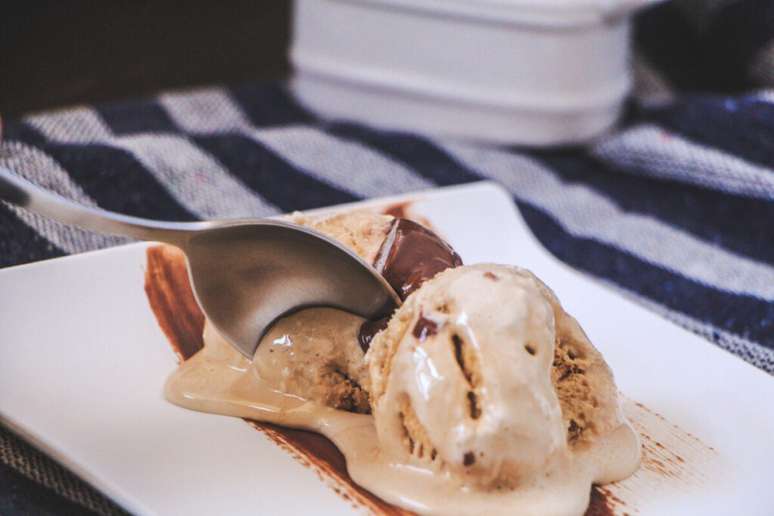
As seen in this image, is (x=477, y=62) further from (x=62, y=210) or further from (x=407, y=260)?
(x=62, y=210)

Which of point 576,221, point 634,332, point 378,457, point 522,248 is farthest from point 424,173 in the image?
point 378,457

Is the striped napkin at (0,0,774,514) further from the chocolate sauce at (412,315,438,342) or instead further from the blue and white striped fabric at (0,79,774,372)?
the chocolate sauce at (412,315,438,342)

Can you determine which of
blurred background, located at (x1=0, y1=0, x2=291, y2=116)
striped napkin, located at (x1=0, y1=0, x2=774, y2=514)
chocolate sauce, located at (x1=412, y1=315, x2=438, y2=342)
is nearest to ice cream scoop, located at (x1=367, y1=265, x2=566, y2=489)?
chocolate sauce, located at (x1=412, y1=315, x2=438, y2=342)

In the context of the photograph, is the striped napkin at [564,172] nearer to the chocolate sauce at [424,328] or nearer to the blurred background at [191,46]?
the blurred background at [191,46]

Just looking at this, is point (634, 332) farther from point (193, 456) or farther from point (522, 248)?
point (193, 456)

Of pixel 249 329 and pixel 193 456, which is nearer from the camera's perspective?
pixel 193 456

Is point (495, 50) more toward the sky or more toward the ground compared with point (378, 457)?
more toward the sky
